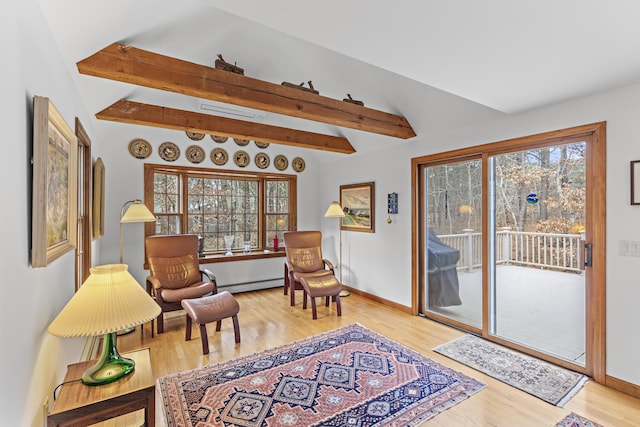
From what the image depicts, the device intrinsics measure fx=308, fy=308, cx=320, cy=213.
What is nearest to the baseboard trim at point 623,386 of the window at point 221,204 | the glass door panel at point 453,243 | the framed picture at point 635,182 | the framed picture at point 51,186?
the glass door panel at point 453,243

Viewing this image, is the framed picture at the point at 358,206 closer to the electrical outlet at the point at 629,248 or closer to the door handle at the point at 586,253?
the door handle at the point at 586,253

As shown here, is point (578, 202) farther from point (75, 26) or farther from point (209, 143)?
point (209, 143)

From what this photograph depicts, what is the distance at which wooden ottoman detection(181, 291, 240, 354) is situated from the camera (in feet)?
9.91

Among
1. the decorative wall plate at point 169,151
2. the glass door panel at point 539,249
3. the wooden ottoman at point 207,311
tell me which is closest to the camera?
the glass door panel at point 539,249

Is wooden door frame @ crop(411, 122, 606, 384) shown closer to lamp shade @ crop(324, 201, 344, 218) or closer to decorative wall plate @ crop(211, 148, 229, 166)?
lamp shade @ crop(324, 201, 344, 218)

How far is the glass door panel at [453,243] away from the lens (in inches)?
136

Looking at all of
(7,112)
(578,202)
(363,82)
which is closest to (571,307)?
(578,202)

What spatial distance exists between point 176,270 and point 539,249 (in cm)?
409

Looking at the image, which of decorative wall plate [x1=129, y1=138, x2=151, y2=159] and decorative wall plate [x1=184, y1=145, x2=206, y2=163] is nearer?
decorative wall plate [x1=129, y1=138, x2=151, y2=159]

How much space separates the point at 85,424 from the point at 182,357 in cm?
164

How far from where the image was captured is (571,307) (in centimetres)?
278

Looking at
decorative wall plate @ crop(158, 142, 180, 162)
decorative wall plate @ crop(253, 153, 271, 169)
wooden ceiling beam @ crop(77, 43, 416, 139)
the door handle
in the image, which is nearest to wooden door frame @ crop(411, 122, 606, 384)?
the door handle

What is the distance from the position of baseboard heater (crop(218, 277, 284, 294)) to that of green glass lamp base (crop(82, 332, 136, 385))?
3414 millimetres

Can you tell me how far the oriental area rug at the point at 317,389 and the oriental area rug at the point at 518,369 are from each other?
30 centimetres
